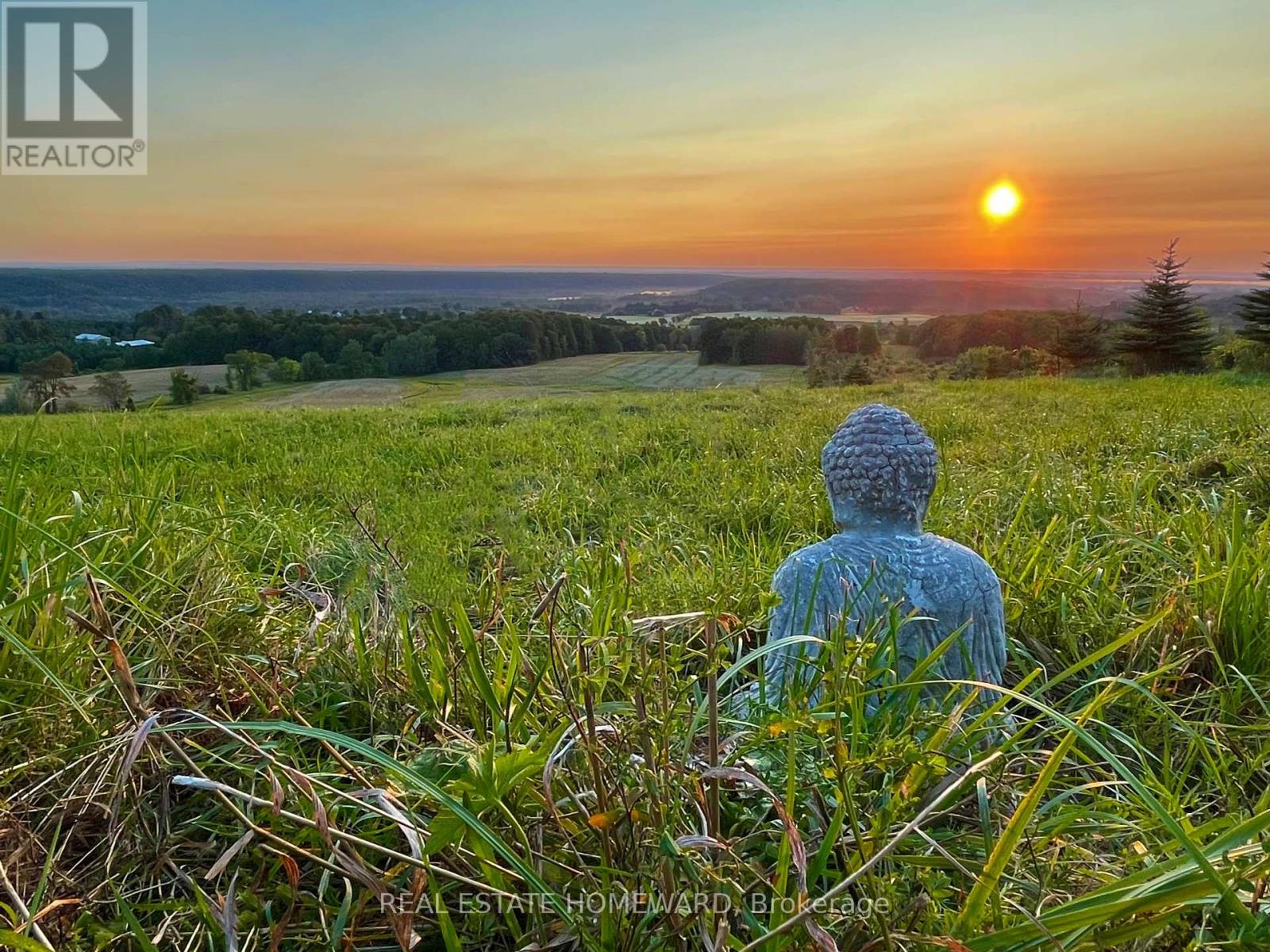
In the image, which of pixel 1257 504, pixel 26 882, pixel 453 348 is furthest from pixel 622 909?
pixel 453 348

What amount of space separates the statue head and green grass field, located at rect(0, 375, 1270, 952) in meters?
0.37

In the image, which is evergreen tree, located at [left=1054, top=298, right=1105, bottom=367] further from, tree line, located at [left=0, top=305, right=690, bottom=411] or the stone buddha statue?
the stone buddha statue

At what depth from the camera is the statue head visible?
67.7 inches

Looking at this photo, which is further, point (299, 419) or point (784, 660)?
point (299, 419)

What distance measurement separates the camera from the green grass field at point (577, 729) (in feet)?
3.34

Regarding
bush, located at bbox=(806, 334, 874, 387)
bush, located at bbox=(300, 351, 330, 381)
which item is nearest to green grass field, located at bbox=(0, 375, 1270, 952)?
bush, located at bbox=(300, 351, 330, 381)

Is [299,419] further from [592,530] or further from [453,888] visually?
[453,888]

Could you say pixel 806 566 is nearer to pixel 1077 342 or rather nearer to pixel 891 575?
pixel 891 575

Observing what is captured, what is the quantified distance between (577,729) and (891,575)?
2.73 feet

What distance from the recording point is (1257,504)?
12.1 ft

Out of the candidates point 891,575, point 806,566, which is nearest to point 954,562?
point 891,575

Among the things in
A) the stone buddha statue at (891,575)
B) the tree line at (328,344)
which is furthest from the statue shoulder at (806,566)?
the tree line at (328,344)

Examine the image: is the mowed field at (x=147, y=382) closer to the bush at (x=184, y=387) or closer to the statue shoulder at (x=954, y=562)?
the bush at (x=184, y=387)

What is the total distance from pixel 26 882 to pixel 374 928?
2.10 feet
